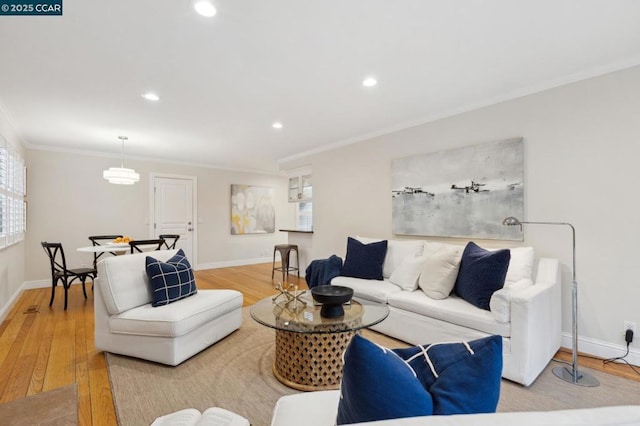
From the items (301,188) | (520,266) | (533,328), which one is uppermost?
(301,188)

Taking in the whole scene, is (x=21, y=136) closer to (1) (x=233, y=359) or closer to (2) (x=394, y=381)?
(1) (x=233, y=359)

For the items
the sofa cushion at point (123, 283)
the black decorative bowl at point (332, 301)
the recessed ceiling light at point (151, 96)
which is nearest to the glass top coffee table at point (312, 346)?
the black decorative bowl at point (332, 301)

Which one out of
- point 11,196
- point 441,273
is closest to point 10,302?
point 11,196

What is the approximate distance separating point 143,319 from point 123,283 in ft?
1.30

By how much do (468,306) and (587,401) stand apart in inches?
33.7

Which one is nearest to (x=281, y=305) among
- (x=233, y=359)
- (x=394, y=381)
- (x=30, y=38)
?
(x=233, y=359)

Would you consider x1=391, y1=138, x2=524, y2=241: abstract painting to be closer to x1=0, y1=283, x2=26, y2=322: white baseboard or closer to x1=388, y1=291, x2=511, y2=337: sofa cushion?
x1=388, y1=291, x2=511, y2=337: sofa cushion

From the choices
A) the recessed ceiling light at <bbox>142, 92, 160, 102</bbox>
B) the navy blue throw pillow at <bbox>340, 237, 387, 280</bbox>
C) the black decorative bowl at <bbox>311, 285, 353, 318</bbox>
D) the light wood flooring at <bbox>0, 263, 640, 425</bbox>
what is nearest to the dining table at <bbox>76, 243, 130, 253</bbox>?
the light wood flooring at <bbox>0, 263, 640, 425</bbox>

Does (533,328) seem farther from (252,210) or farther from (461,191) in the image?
(252,210)

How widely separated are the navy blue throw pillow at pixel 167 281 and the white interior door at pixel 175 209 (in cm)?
377

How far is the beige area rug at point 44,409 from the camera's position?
5.75ft

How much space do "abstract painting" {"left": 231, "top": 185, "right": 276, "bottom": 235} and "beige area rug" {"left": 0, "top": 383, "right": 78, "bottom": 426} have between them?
17.0ft

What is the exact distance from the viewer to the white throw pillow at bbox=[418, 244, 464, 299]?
2729mm

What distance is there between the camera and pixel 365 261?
139 inches
